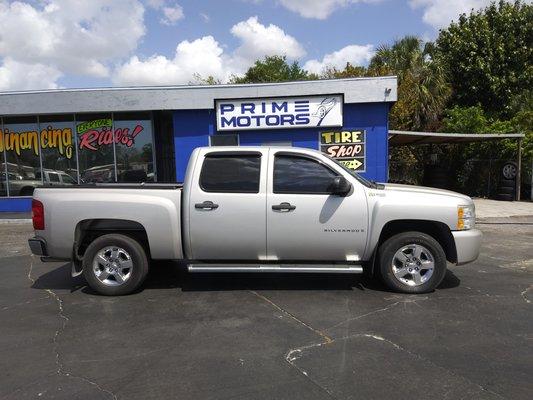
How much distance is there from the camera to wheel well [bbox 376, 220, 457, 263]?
5.93 metres

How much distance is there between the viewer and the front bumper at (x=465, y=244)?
19.1ft

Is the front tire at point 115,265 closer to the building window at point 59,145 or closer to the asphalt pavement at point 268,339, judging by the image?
the asphalt pavement at point 268,339

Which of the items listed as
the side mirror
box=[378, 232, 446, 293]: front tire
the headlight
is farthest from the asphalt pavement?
the side mirror

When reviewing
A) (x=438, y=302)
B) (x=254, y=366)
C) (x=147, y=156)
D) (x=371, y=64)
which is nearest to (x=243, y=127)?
(x=147, y=156)

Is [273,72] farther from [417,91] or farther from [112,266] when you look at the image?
[112,266]

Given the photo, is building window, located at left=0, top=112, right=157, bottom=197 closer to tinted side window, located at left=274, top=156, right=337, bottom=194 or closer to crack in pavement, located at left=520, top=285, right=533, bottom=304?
tinted side window, located at left=274, top=156, right=337, bottom=194

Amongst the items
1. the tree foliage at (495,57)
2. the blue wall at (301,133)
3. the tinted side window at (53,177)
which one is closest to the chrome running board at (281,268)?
the blue wall at (301,133)

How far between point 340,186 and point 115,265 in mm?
2953

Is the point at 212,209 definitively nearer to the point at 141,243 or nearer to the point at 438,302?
the point at 141,243

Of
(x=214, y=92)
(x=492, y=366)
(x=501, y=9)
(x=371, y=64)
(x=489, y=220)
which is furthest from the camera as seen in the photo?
(x=371, y=64)

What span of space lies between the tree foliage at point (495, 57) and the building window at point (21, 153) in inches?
825

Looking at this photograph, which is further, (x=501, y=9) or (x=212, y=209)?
(x=501, y=9)

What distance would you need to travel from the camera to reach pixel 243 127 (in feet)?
48.1

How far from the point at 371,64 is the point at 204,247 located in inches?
997
